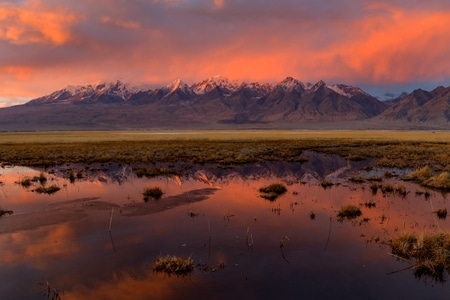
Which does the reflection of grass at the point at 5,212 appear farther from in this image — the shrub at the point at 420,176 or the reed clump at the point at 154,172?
the shrub at the point at 420,176

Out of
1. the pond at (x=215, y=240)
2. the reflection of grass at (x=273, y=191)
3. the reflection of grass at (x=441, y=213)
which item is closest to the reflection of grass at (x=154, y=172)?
the pond at (x=215, y=240)

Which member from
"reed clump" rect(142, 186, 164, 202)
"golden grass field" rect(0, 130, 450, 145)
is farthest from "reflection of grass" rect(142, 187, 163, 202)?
"golden grass field" rect(0, 130, 450, 145)

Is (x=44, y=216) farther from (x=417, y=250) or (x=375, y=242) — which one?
(x=417, y=250)

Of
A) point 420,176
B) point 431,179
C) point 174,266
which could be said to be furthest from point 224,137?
point 174,266

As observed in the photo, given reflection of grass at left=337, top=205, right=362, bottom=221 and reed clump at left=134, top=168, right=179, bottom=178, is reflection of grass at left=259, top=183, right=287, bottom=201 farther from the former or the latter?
reed clump at left=134, top=168, right=179, bottom=178

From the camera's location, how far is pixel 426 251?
11227 millimetres

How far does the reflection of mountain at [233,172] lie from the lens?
1078 inches

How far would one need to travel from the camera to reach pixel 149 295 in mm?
8859

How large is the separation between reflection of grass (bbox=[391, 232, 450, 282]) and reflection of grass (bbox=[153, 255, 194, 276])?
6.12 metres

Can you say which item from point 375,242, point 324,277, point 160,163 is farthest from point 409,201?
point 160,163

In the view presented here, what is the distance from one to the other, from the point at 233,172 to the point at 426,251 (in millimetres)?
20097

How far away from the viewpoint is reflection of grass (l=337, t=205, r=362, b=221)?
1580 cm

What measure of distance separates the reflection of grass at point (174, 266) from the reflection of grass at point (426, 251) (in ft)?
20.1

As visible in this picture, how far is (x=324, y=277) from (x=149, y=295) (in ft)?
14.6
